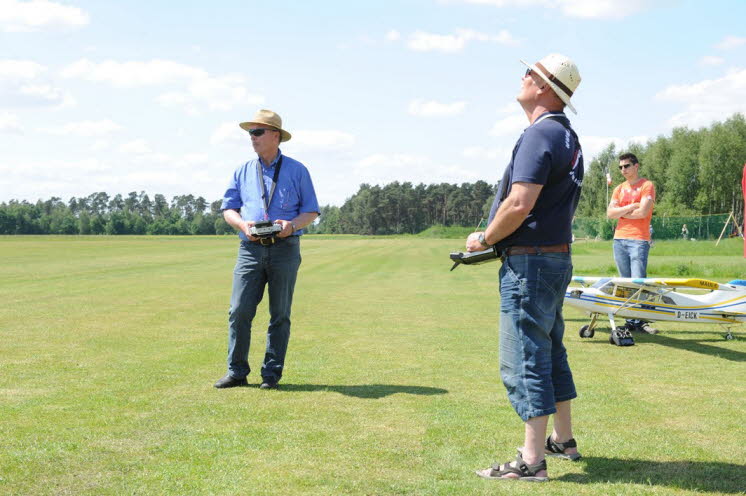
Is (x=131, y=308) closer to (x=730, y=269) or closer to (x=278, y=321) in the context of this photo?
(x=278, y=321)

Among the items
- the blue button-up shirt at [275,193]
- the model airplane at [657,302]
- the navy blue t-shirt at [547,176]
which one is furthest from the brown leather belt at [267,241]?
the model airplane at [657,302]

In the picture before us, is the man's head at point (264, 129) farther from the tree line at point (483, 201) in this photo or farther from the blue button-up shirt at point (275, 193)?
the tree line at point (483, 201)

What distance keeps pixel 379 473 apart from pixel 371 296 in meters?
11.5

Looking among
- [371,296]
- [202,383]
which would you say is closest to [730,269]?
[371,296]

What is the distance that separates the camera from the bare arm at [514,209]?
353 cm

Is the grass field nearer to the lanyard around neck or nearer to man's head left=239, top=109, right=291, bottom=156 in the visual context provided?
the lanyard around neck

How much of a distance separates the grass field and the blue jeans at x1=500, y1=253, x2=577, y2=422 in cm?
47

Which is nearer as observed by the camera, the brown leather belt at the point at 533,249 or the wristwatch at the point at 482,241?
the brown leather belt at the point at 533,249

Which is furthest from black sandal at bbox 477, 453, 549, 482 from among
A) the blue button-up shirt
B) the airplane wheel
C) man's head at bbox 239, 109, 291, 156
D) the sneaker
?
the airplane wheel

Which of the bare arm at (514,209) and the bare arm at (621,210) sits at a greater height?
the bare arm at (621,210)

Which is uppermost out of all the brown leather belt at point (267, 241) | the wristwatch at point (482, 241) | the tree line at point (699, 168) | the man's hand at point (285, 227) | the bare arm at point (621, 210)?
the tree line at point (699, 168)

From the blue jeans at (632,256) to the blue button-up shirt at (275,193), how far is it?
16.4ft

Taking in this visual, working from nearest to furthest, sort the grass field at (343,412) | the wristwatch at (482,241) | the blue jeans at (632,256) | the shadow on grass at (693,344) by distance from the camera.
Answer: the grass field at (343,412) → the wristwatch at (482,241) → the shadow on grass at (693,344) → the blue jeans at (632,256)

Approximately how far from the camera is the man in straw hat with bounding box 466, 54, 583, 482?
3.58m
